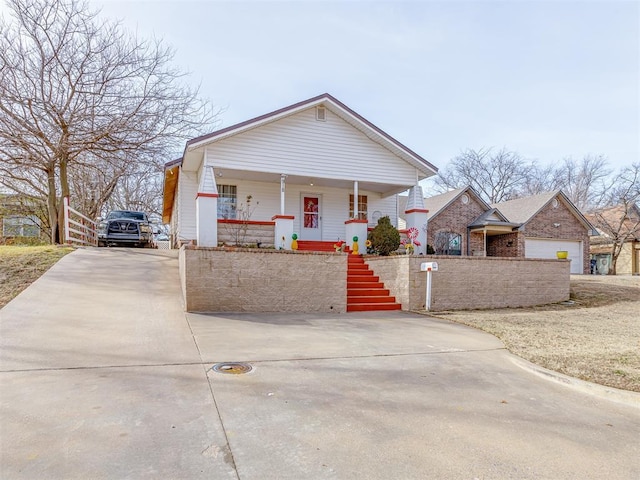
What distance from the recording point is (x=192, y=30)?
10594mm

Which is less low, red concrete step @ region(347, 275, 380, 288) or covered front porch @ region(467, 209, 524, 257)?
covered front porch @ region(467, 209, 524, 257)

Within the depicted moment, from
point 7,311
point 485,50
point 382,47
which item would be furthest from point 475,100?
point 7,311

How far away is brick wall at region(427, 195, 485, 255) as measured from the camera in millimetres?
22422

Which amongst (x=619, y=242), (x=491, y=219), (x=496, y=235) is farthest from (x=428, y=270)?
(x=619, y=242)

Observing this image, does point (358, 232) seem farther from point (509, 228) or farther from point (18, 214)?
point (18, 214)

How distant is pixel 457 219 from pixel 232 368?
68.3 ft

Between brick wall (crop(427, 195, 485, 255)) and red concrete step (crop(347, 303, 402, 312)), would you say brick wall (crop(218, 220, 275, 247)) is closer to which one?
red concrete step (crop(347, 303, 402, 312))

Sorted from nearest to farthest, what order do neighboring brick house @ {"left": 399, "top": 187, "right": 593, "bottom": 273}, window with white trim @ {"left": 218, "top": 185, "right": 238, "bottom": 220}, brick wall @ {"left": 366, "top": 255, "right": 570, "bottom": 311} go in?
brick wall @ {"left": 366, "top": 255, "right": 570, "bottom": 311}, window with white trim @ {"left": 218, "top": 185, "right": 238, "bottom": 220}, neighboring brick house @ {"left": 399, "top": 187, "right": 593, "bottom": 273}

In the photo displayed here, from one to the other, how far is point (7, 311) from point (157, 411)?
540 cm

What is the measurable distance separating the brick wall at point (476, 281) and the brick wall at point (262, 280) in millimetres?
1765

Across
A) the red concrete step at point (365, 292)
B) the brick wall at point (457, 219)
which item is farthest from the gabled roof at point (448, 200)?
the red concrete step at point (365, 292)

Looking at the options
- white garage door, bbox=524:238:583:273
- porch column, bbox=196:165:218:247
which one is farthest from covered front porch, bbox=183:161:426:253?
white garage door, bbox=524:238:583:273

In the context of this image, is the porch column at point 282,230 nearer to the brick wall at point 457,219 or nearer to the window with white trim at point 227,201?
the window with white trim at point 227,201

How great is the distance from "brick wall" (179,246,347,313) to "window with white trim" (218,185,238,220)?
5820 millimetres
